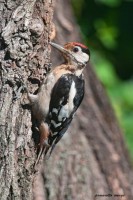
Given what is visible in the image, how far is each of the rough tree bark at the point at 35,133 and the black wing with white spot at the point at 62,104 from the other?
31cm

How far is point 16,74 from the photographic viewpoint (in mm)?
5121

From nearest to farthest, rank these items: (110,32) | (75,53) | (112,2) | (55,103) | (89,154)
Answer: (55,103)
(75,53)
(89,154)
(112,2)
(110,32)

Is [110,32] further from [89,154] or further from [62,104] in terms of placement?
[62,104]

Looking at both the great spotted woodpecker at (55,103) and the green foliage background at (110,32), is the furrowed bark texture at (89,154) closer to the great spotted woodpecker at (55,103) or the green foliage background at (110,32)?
the green foliage background at (110,32)

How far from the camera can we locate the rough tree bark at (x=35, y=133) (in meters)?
5.06

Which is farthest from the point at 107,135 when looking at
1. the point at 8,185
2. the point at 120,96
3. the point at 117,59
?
the point at 8,185

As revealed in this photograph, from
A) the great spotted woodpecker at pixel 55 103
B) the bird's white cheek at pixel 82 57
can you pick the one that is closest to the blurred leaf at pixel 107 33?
the bird's white cheek at pixel 82 57

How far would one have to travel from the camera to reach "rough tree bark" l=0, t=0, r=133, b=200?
199 inches

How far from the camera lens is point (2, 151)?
5.07 metres

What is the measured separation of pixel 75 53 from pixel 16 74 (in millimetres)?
1139

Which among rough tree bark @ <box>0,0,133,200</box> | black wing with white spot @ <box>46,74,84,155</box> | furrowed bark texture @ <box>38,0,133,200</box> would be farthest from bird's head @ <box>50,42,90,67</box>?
furrowed bark texture @ <box>38,0,133,200</box>

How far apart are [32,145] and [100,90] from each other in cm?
317

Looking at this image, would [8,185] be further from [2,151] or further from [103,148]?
[103,148]

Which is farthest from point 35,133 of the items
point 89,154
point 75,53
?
point 89,154
